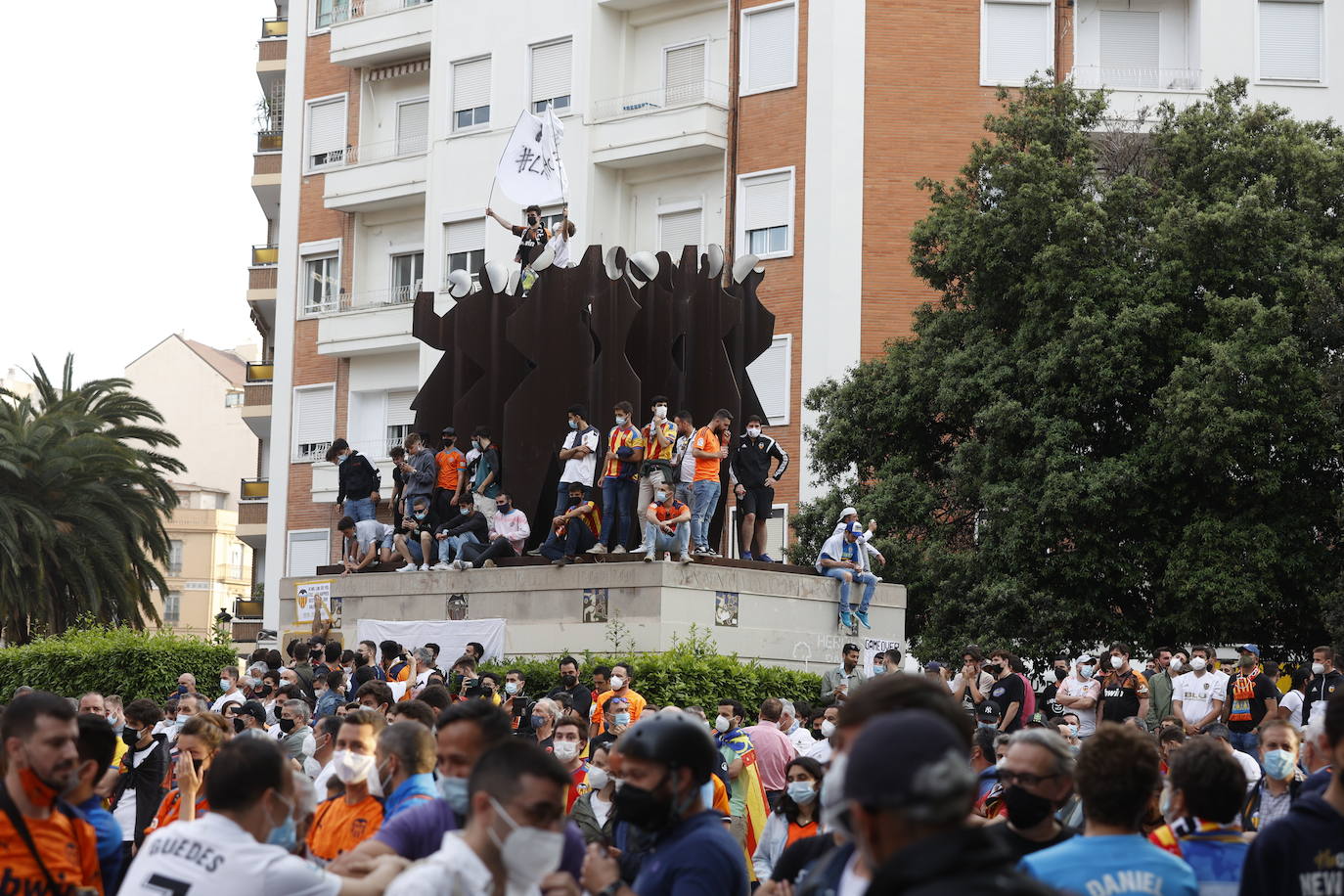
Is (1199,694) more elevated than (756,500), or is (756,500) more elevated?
(756,500)

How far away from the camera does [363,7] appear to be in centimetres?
4703

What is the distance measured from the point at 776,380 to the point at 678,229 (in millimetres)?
5052

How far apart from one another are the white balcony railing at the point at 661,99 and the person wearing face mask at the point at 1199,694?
77.6 ft

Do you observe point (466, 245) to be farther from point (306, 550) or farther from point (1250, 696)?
point (1250, 696)

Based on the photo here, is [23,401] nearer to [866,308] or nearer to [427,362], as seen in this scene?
[427,362]

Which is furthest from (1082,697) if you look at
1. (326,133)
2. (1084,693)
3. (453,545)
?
(326,133)

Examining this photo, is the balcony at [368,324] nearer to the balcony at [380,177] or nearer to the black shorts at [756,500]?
the balcony at [380,177]

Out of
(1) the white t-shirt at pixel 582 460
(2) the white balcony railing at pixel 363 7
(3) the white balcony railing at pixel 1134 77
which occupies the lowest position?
(1) the white t-shirt at pixel 582 460

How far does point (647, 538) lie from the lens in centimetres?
2220

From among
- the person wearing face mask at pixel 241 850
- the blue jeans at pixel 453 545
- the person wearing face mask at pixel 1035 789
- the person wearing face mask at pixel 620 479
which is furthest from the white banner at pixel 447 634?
the person wearing face mask at pixel 241 850

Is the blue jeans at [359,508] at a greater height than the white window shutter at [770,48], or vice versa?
the white window shutter at [770,48]

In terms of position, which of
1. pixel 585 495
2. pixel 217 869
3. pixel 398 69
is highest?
pixel 398 69

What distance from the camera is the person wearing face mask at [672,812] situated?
544cm

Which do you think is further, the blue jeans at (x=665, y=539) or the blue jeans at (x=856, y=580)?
the blue jeans at (x=856, y=580)
